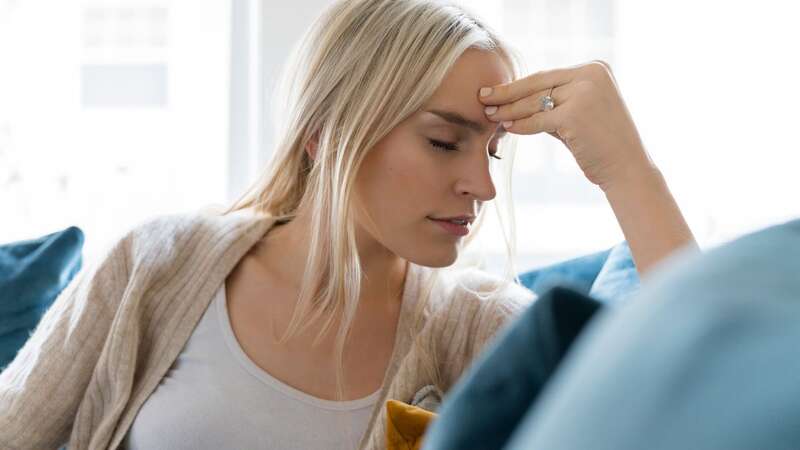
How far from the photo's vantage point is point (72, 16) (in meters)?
3.01

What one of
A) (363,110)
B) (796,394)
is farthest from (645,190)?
(796,394)

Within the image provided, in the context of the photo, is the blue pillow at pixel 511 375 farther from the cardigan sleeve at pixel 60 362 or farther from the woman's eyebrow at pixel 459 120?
the cardigan sleeve at pixel 60 362

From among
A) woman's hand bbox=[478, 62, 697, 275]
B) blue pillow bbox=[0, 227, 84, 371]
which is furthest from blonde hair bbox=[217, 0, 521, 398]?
blue pillow bbox=[0, 227, 84, 371]

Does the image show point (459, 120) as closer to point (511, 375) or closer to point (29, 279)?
point (29, 279)

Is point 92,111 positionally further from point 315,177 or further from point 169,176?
point 315,177

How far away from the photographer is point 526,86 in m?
1.60

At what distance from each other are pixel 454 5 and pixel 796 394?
142 cm

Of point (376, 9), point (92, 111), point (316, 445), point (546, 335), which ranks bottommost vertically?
point (316, 445)

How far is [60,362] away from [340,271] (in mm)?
456

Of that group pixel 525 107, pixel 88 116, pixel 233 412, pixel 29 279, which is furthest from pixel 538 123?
pixel 88 116

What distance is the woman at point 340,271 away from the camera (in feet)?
5.15

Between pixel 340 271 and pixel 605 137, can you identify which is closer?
pixel 605 137

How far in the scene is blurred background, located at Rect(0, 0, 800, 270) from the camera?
288 centimetres

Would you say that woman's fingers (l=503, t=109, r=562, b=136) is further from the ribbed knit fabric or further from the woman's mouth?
the ribbed knit fabric
